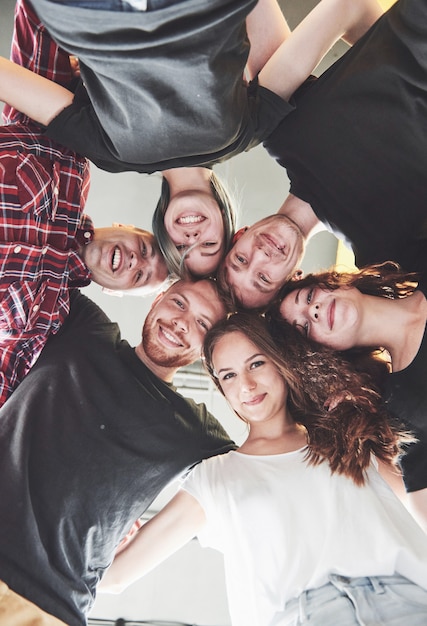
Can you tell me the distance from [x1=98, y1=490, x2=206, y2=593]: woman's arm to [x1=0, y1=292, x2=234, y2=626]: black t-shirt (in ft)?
0.15

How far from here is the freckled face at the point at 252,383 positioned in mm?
1656

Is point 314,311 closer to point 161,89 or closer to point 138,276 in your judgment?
point 138,276

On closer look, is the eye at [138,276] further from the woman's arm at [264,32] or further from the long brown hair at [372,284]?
the woman's arm at [264,32]

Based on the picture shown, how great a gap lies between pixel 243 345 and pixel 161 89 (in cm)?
→ 71

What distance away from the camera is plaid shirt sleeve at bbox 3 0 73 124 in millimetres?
1551

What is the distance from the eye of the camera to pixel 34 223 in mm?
1565

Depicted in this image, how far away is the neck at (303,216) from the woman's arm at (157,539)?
78 cm

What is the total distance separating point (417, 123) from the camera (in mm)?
1554

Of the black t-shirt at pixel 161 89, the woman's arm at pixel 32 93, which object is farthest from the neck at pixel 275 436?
the woman's arm at pixel 32 93

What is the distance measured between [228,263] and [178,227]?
0.17 metres

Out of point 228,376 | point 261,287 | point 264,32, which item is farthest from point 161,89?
point 228,376

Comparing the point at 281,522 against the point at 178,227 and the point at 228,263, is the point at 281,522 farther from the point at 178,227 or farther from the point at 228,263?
the point at 178,227

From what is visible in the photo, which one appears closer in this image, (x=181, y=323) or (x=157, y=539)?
(x=157, y=539)

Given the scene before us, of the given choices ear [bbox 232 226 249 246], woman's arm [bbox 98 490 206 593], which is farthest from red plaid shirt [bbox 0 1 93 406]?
woman's arm [bbox 98 490 206 593]
